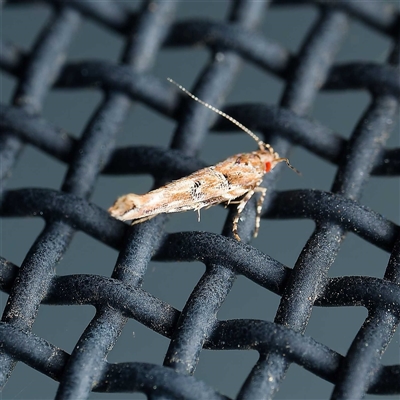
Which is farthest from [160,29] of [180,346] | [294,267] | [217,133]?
[180,346]

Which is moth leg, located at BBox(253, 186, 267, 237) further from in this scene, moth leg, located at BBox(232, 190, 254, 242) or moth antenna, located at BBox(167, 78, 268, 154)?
moth antenna, located at BBox(167, 78, 268, 154)

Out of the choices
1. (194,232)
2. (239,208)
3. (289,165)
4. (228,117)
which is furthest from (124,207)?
(289,165)

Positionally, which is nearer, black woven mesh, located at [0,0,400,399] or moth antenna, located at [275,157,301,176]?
black woven mesh, located at [0,0,400,399]

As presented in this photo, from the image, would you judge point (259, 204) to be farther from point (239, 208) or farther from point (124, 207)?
point (124, 207)

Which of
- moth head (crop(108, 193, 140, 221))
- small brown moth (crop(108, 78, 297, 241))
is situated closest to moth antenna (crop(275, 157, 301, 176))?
small brown moth (crop(108, 78, 297, 241))

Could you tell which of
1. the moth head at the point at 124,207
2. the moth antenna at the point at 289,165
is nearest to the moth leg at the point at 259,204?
the moth antenna at the point at 289,165
